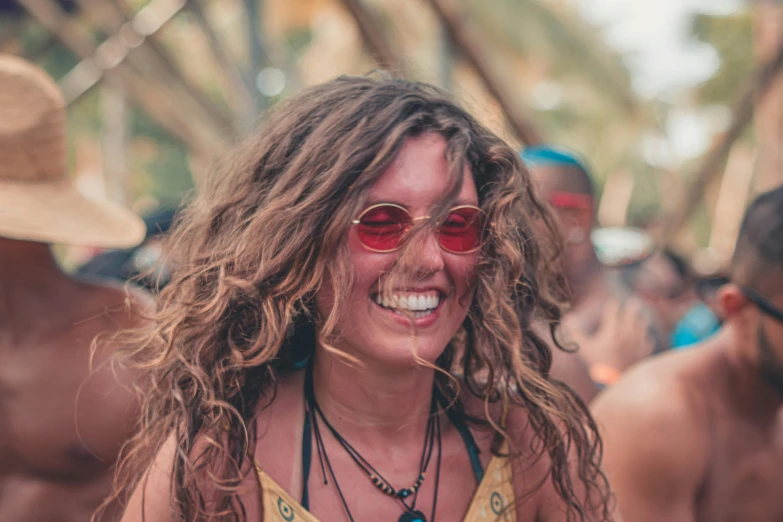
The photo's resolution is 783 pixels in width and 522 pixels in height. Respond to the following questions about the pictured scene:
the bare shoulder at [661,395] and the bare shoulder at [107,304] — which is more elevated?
the bare shoulder at [107,304]

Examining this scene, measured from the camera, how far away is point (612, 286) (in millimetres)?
4828

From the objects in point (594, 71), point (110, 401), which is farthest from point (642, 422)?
point (594, 71)

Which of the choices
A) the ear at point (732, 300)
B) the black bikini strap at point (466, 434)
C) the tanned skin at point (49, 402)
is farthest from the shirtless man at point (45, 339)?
the ear at point (732, 300)

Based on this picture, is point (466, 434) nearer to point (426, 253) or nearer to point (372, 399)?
point (372, 399)

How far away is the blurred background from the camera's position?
15.9 feet

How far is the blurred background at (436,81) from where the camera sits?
486 centimetres

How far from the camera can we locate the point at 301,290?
1.87 m

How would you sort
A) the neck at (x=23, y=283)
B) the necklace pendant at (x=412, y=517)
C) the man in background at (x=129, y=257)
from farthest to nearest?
the man in background at (x=129, y=257), the neck at (x=23, y=283), the necklace pendant at (x=412, y=517)

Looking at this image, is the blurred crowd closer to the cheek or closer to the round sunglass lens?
the cheek

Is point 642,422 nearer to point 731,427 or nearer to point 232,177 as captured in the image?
point 731,427

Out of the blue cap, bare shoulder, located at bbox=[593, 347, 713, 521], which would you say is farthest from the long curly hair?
the blue cap

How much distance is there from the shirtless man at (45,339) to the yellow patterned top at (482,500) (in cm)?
108

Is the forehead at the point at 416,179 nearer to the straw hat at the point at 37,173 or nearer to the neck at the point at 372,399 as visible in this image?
the neck at the point at 372,399

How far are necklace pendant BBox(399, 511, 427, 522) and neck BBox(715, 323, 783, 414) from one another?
4.36 feet
